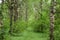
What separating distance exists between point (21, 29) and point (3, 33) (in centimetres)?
1041

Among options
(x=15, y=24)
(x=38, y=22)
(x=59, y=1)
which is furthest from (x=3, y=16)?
A: (x=38, y=22)

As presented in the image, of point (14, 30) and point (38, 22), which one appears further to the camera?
point (38, 22)

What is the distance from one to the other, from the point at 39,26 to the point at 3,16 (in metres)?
15.9

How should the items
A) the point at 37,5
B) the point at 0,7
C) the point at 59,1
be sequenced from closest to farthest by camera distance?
the point at 0,7 < the point at 59,1 < the point at 37,5

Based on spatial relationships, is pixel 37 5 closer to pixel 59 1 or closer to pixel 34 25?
pixel 34 25

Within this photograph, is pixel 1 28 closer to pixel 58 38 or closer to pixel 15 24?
pixel 58 38

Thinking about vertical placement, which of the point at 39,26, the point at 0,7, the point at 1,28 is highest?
the point at 0,7

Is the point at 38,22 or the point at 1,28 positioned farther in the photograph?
the point at 38,22

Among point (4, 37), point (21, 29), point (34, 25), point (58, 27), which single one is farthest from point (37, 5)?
point (4, 37)

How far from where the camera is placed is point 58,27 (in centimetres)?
1745

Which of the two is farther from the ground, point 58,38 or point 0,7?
point 0,7

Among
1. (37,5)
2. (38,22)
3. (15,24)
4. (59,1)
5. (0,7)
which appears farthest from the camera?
(37,5)

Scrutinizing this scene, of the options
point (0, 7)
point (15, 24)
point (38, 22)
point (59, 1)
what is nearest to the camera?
point (0, 7)

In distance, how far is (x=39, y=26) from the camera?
91.7ft
